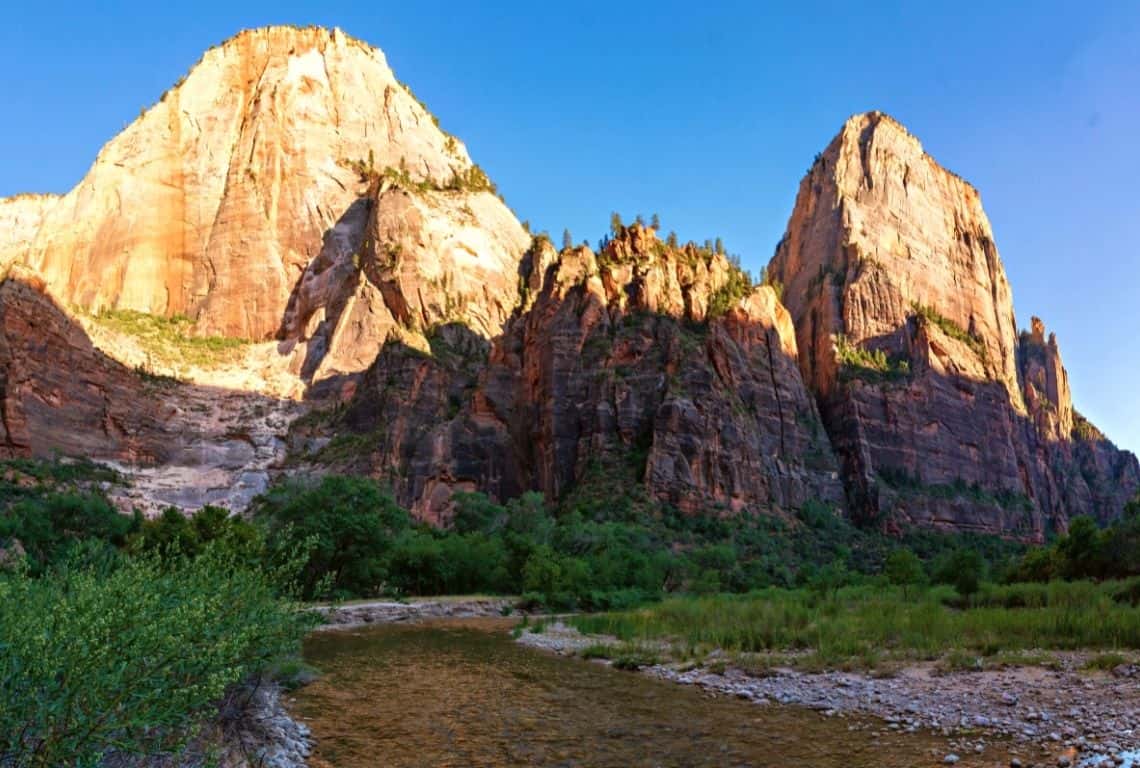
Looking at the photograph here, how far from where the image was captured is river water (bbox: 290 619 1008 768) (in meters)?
11.2

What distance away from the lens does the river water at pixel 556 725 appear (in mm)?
11227

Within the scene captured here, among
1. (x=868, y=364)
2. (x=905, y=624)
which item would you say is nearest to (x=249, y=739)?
(x=905, y=624)

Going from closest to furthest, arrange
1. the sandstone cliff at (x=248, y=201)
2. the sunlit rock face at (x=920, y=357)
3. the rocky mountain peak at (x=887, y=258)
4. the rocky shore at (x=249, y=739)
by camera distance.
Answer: the rocky shore at (x=249, y=739) < the sunlit rock face at (x=920, y=357) < the sandstone cliff at (x=248, y=201) < the rocky mountain peak at (x=887, y=258)

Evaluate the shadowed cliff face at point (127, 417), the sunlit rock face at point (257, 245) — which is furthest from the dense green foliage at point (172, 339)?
the shadowed cliff face at point (127, 417)

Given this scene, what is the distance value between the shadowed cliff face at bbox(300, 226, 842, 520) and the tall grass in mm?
34917

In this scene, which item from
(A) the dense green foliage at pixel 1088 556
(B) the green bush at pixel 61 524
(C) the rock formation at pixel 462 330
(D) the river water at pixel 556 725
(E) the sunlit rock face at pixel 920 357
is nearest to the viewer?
(D) the river water at pixel 556 725

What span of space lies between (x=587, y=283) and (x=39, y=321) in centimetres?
5092

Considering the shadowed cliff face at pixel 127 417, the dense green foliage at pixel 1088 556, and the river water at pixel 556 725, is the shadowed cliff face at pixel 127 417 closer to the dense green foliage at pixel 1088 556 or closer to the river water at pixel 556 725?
the river water at pixel 556 725

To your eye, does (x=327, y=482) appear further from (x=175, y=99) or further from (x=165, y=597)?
(x=175, y=99)

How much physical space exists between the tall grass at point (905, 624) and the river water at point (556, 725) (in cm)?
574

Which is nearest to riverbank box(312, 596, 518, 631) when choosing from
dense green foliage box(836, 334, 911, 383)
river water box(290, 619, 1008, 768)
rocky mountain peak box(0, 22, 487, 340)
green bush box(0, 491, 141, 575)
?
green bush box(0, 491, 141, 575)

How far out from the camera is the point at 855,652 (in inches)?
760

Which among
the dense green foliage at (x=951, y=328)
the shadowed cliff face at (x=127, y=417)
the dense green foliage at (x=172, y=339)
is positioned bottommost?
the shadowed cliff face at (x=127, y=417)

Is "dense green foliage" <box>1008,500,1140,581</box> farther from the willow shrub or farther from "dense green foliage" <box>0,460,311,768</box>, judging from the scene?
the willow shrub
